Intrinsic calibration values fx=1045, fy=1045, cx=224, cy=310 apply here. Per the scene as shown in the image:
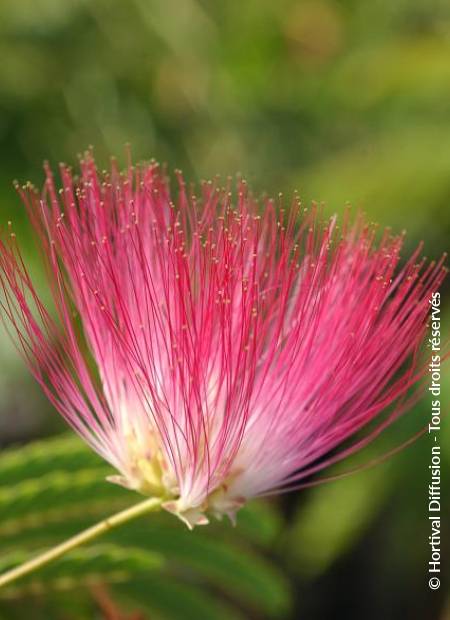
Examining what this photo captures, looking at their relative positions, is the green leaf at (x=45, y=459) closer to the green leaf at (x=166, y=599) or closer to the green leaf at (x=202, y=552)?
the green leaf at (x=202, y=552)

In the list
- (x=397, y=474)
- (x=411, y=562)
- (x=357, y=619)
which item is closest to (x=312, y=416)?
(x=397, y=474)

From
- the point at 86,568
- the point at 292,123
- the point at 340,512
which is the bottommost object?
the point at 340,512

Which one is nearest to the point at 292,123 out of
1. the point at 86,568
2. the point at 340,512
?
the point at 340,512

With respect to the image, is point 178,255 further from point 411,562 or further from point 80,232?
point 411,562

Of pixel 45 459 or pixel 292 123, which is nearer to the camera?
pixel 45 459

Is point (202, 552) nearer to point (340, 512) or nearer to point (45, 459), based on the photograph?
point (45, 459)

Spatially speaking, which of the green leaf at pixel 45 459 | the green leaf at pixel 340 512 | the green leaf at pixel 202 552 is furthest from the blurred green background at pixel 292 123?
the green leaf at pixel 45 459

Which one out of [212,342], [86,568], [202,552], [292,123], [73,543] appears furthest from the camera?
[292,123]
